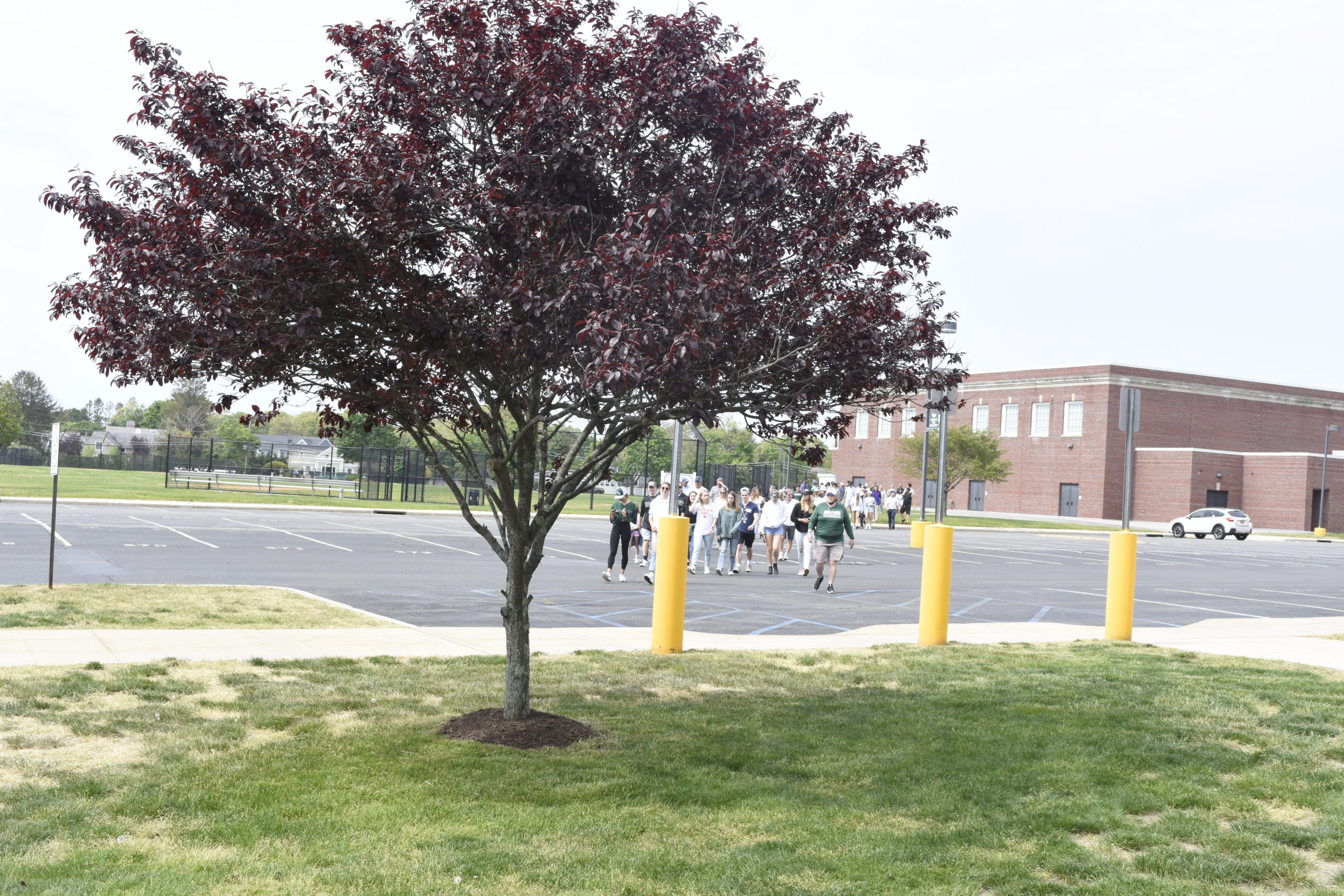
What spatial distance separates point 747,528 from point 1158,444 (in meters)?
50.5

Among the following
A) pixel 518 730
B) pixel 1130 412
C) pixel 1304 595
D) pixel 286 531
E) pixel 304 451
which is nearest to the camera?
pixel 518 730

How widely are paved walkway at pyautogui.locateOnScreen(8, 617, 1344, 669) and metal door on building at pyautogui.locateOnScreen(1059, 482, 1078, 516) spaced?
2095 inches

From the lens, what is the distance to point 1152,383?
6469 cm

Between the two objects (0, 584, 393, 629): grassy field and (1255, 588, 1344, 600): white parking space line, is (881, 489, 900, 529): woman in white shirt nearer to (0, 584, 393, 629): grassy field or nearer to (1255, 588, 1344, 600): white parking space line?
(1255, 588, 1344, 600): white parking space line

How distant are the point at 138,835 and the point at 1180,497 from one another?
209ft

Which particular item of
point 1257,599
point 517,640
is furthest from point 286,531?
point 517,640

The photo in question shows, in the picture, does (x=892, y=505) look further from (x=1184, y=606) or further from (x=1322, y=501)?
(x=1184, y=606)

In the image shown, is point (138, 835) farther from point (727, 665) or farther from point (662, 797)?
point (727, 665)

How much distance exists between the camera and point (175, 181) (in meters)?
6.75

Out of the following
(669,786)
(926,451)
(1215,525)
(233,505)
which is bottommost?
(233,505)

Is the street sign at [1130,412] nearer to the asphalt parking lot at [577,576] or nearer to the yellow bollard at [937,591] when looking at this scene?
the yellow bollard at [937,591]

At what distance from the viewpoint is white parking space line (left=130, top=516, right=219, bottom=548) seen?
72.9 ft

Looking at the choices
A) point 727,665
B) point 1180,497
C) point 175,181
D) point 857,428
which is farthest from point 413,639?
point 857,428

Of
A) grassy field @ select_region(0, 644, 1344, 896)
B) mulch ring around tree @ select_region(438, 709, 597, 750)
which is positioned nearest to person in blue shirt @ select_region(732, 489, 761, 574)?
grassy field @ select_region(0, 644, 1344, 896)
